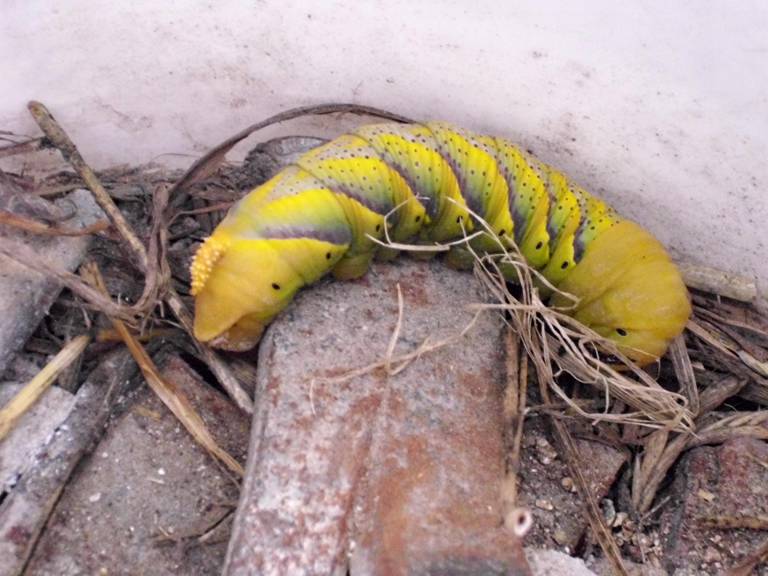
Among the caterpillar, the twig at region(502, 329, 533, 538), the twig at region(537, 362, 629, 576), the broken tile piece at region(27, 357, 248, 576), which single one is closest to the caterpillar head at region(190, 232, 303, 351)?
the caterpillar

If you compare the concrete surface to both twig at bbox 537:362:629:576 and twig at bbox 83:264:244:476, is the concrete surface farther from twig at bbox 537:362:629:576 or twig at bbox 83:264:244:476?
twig at bbox 537:362:629:576

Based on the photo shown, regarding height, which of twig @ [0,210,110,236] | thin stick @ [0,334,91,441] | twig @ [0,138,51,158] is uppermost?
twig @ [0,138,51,158]

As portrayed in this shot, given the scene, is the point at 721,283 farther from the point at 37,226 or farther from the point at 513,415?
the point at 37,226

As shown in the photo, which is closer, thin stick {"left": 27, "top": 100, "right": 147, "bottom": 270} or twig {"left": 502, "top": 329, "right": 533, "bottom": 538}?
twig {"left": 502, "top": 329, "right": 533, "bottom": 538}

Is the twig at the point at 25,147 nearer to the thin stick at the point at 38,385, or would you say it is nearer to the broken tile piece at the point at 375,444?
the thin stick at the point at 38,385

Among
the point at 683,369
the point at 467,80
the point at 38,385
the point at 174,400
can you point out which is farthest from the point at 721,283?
the point at 38,385

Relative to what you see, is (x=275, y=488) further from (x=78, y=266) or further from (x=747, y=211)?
(x=747, y=211)
